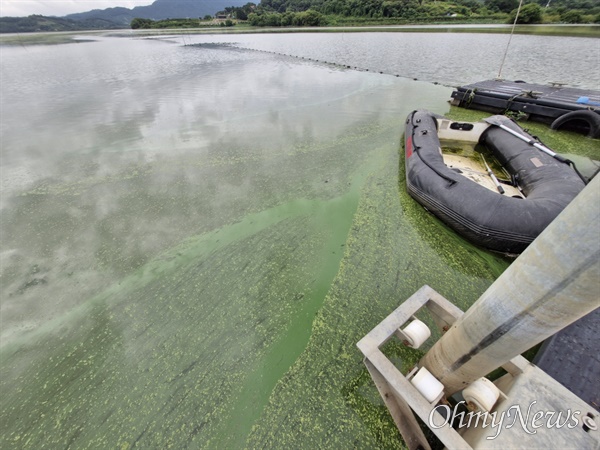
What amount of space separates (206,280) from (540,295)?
2.32 metres

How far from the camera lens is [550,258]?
751 mm

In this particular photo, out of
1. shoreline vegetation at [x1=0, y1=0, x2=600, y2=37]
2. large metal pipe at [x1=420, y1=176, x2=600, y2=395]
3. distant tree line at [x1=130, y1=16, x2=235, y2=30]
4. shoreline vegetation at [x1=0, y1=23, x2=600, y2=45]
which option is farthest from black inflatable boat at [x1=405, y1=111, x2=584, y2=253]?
distant tree line at [x1=130, y1=16, x2=235, y2=30]

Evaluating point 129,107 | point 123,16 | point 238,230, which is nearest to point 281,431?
point 238,230

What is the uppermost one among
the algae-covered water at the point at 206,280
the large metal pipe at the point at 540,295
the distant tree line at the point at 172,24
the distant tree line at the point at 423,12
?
the distant tree line at the point at 172,24

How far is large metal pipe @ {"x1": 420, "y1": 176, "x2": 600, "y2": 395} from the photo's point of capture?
678 millimetres

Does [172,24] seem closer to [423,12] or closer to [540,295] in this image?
[423,12]

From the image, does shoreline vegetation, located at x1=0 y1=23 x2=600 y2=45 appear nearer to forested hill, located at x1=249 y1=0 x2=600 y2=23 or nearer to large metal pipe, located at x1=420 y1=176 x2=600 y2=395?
forested hill, located at x1=249 y1=0 x2=600 y2=23

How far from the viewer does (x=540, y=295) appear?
0.79 m

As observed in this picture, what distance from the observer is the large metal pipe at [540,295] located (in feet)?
2.23

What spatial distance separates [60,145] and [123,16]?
222m

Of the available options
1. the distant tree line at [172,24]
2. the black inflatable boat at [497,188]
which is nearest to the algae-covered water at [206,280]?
the black inflatable boat at [497,188]

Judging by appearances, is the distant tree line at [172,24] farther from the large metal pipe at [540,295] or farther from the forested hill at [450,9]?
the large metal pipe at [540,295]

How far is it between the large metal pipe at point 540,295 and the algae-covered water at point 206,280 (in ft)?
2.84

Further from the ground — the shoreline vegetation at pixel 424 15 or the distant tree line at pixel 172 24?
the distant tree line at pixel 172 24
